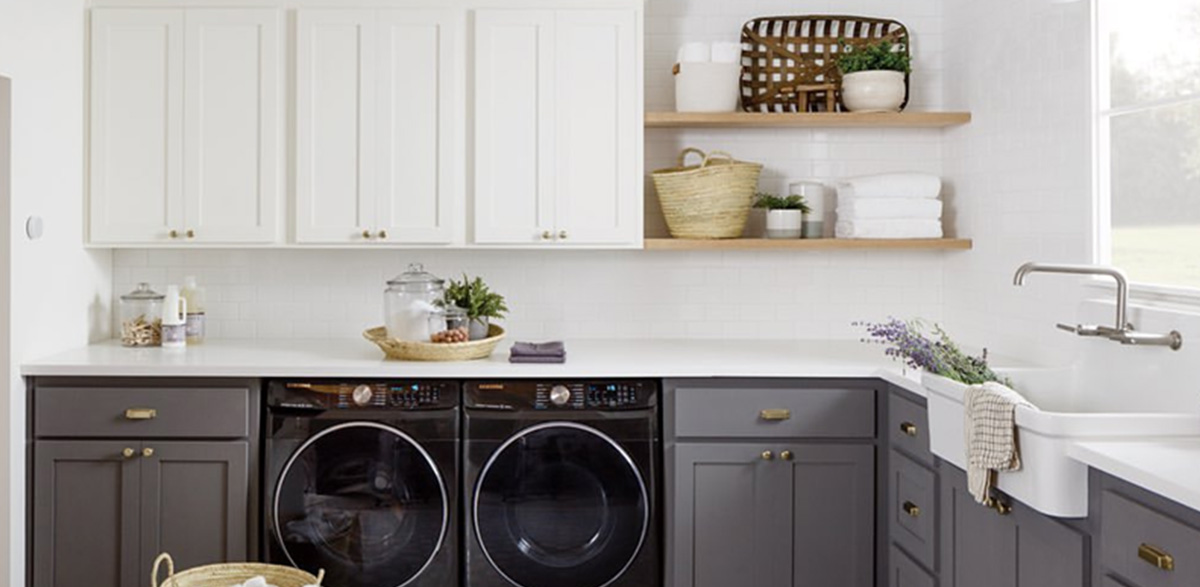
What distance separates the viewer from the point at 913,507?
312 centimetres

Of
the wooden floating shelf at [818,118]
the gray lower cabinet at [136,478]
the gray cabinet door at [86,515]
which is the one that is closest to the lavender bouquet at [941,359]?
the wooden floating shelf at [818,118]

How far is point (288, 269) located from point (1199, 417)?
2973 millimetres

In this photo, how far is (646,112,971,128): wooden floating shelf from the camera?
3793 millimetres

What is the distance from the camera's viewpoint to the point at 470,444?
11.0ft

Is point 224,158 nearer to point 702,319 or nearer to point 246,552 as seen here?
point 246,552

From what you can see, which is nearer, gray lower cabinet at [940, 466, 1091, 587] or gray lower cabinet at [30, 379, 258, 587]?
gray lower cabinet at [940, 466, 1091, 587]

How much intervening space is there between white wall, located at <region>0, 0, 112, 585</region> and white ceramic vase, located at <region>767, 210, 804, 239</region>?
227cm

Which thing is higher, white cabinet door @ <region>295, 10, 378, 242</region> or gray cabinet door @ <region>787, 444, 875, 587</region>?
white cabinet door @ <region>295, 10, 378, 242</region>

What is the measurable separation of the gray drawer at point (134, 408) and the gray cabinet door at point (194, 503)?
2.9 inches

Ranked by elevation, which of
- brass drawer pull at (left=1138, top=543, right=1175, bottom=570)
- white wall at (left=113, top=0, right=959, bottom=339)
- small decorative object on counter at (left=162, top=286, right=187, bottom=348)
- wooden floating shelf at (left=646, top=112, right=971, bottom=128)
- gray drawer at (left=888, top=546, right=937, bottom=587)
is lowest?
gray drawer at (left=888, top=546, right=937, bottom=587)

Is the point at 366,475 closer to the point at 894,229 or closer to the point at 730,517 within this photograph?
the point at 730,517

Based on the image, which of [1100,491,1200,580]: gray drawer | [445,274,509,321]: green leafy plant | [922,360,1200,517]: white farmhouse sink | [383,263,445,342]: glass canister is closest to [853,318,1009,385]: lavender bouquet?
[922,360,1200,517]: white farmhouse sink

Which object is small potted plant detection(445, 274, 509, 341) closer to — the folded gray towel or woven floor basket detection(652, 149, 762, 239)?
the folded gray towel

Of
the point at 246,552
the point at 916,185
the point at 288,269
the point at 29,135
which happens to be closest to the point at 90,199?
the point at 29,135
